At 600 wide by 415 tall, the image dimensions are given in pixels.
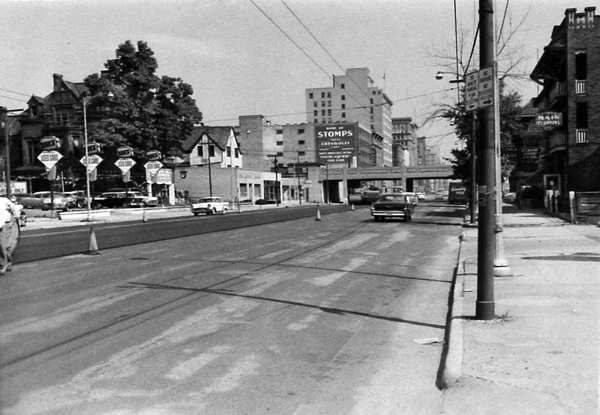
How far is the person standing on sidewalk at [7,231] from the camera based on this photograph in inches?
459

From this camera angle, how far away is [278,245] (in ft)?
61.6

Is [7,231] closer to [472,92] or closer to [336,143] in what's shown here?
[472,92]

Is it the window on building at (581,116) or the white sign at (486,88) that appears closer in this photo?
the white sign at (486,88)

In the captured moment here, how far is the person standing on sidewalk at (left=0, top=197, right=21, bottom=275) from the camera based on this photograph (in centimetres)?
1165

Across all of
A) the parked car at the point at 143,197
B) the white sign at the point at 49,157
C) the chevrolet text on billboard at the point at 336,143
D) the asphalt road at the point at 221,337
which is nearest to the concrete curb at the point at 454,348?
the asphalt road at the point at 221,337

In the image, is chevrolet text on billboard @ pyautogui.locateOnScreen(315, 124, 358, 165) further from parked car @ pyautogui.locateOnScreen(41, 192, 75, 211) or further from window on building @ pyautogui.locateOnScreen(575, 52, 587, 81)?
window on building @ pyautogui.locateOnScreen(575, 52, 587, 81)

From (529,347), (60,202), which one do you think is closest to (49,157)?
(60,202)

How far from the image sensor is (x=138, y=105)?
2222 inches

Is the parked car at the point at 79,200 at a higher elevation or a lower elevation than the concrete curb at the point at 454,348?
higher

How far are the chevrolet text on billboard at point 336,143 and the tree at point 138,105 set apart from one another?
1876 cm

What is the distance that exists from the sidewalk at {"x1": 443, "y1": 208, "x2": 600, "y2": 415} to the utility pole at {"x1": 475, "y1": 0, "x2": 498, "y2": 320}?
0.31 metres

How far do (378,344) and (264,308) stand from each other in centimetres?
234

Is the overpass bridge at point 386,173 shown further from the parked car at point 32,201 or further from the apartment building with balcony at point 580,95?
the apartment building with balcony at point 580,95

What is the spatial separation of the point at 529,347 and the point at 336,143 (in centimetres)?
6795
